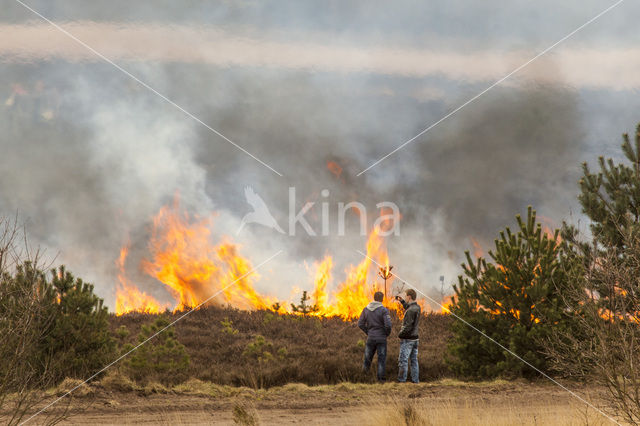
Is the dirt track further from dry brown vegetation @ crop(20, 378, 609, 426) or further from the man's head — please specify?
the man's head

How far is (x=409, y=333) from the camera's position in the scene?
535 inches

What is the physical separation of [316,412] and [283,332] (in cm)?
1211

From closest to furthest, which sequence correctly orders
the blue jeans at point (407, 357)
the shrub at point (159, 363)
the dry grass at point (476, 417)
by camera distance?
1. the dry grass at point (476, 417)
2. the blue jeans at point (407, 357)
3. the shrub at point (159, 363)

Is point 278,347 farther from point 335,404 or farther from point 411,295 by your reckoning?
point 335,404

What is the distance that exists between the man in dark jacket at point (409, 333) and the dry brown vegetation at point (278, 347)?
1401 millimetres

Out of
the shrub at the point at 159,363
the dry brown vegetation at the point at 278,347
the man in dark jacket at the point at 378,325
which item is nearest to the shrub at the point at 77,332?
the shrub at the point at 159,363

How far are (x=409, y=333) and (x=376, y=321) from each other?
826 millimetres

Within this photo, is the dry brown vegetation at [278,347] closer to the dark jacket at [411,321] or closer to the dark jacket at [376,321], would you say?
the dark jacket at [376,321]

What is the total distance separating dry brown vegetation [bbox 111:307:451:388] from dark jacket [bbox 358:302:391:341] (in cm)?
143

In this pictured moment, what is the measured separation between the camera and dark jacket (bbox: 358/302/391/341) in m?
13.9

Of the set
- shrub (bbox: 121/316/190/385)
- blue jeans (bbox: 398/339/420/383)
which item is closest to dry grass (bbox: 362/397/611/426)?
blue jeans (bbox: 398/339/420/383)

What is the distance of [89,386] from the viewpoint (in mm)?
12633

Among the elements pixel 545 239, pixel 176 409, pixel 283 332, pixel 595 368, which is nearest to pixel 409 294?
pixel 545 239

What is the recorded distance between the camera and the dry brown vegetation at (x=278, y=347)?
15.4 metres
